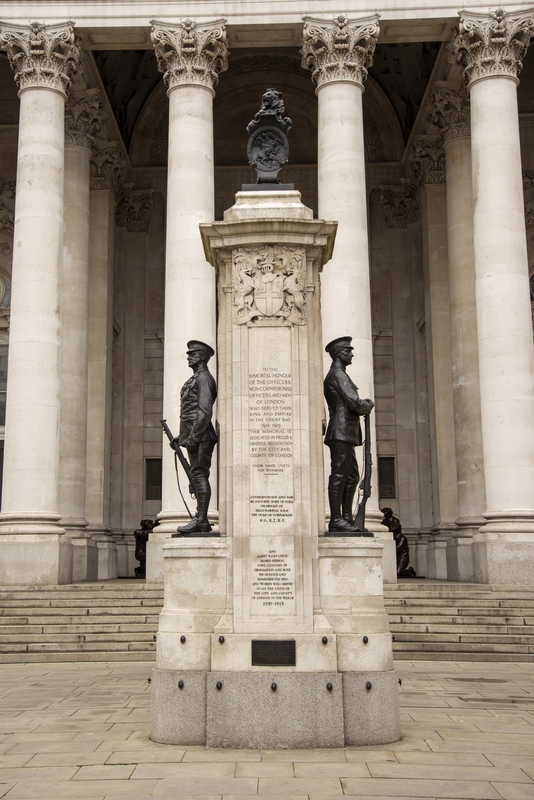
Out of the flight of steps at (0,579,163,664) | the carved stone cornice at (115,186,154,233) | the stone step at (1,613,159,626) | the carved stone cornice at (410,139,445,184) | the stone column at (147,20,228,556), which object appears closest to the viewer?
the flight of steps at (0,579,163,664)

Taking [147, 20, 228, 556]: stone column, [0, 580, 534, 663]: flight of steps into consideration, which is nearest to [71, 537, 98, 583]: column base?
[147, 20, 228, 556]: stone column

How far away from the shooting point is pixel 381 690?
10461 mm

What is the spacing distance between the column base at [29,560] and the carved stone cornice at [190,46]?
13887 mm

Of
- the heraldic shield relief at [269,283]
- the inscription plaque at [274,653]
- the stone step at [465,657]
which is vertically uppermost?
the heraldic shield relief at [269,283]

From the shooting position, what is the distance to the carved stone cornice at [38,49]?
26.9 metres

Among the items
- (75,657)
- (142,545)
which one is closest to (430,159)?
(142,545)

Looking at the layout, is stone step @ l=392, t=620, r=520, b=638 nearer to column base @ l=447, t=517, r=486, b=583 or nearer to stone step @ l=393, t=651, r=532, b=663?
stone step @ l=393, t=651, r=532, b=663

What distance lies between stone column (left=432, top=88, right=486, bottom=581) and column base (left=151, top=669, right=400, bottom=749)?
19.6 m

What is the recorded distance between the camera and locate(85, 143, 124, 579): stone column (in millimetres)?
32656

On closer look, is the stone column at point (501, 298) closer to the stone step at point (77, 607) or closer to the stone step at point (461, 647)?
the stone step at point (461, 647)

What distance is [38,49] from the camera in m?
27.0

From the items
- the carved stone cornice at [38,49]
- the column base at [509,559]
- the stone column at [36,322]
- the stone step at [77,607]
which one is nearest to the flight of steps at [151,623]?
the stone step at [77,607]

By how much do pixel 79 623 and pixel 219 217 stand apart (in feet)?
71.3

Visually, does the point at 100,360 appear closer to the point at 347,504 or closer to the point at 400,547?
the point at 400,547
